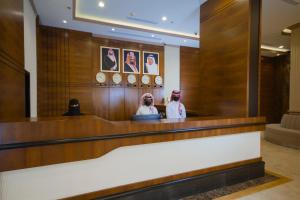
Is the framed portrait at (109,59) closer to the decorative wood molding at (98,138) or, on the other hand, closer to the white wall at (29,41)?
the white wall at (29,41)

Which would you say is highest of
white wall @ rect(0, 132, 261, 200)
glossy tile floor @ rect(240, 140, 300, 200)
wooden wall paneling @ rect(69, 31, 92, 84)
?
wooden wall paneling @ rect(69, 31, 92, 84)

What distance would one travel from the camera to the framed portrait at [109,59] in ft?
21.2

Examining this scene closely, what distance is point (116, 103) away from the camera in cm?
677

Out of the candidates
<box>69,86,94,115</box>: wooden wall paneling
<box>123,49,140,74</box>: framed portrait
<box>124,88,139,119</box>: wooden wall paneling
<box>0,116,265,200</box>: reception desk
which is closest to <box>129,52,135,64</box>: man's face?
<box>123,49,140,74</box>: framed portrait

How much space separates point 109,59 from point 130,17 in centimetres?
199

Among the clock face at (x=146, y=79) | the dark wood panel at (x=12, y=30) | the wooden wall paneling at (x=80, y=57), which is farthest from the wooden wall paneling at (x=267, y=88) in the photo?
the dark wood panel at (x=12, y=30)

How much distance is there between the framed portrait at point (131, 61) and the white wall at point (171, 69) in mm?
1340

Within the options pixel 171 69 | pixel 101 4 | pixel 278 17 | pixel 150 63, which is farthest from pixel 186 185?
pixel 171 69

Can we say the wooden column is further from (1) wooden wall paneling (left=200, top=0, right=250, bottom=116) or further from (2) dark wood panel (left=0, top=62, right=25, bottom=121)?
(2) dark wood panel (left=0, top=62, right=25, bottom=121)

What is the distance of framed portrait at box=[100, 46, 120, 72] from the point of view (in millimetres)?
6477

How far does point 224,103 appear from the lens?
332 centimetres

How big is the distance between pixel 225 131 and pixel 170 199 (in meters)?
1.23

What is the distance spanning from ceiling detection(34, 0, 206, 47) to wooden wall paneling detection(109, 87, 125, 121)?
79.3 inches

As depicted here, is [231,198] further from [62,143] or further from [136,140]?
[62,143]
